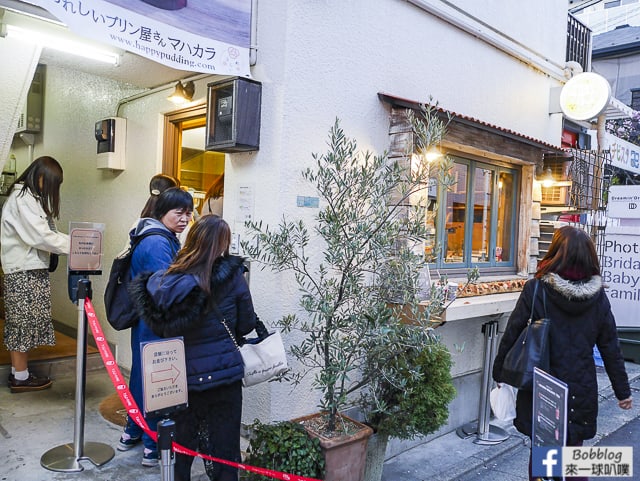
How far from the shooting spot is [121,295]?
3395 millimetres

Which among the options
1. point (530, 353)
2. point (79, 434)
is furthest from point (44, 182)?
point (530, 353)

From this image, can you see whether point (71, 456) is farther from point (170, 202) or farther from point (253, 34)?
point (253, 34)

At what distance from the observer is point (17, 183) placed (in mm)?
4500

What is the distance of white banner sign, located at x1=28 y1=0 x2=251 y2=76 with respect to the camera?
2902mm

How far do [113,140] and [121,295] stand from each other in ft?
7.94

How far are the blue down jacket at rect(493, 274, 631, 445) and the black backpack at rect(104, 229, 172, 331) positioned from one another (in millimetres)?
2591

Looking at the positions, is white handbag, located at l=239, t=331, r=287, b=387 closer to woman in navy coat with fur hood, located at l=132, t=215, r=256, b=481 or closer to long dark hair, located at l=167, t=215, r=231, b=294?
woman in navy coat with fur hood, located at l=132, t=215, r=256, b=481

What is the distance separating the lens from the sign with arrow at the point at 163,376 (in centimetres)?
213

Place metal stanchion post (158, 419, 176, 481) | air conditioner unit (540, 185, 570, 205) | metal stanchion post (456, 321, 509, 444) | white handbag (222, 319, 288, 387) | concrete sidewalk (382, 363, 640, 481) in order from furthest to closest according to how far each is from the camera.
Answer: air conditioner unit (540, 185, 570, 205)
metal stanchion post (456, 321, 509, 444)
concrete sidewalk (382, 363, 640, 481)
white handbag (222, 319, 288, 387)
metal stanchion post (158, 419, 176, 481)

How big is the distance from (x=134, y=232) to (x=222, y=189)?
4.10 feet

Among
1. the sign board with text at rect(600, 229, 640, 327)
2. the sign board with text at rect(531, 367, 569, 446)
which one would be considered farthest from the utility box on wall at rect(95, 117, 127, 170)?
the sign board with text at rect(600, 229, 640, 327)

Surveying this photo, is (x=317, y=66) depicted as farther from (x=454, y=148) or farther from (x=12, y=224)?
(x=12, y=224)

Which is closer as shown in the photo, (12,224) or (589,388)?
(589,388)

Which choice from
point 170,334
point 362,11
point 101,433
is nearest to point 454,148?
point 362,11
